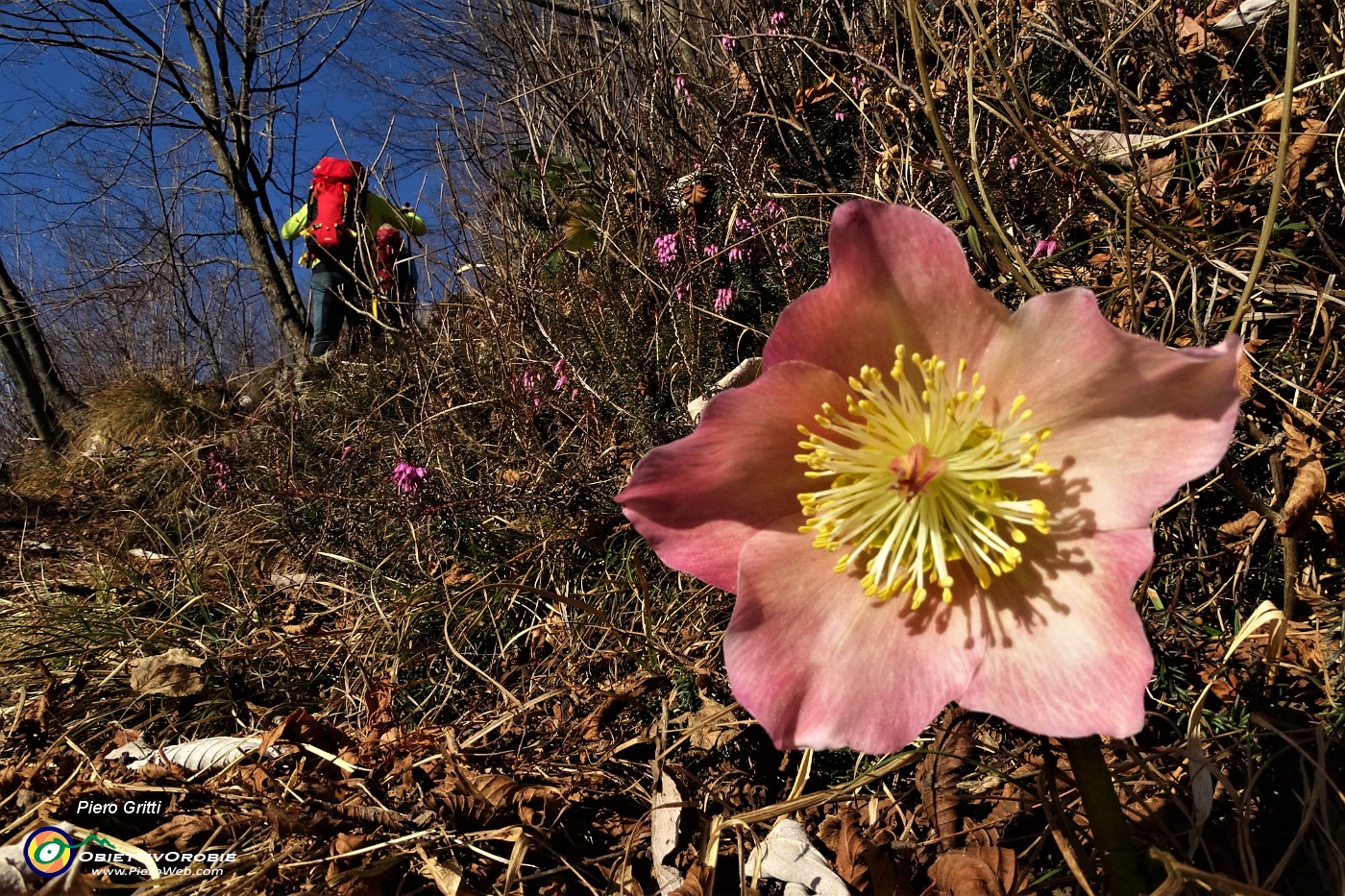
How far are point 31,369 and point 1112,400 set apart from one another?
811cm

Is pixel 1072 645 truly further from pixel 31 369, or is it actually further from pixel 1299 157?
pixel 31 369

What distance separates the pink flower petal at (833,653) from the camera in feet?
1.99

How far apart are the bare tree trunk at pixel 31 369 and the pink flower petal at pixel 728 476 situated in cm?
700

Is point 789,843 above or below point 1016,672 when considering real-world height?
below

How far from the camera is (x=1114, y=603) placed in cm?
58

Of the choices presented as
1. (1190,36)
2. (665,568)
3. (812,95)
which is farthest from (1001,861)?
(812,95)

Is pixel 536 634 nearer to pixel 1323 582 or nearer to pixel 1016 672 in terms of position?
pixel 1016 672

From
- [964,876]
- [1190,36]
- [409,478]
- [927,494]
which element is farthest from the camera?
[409,478]

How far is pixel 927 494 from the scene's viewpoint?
70 centimetres


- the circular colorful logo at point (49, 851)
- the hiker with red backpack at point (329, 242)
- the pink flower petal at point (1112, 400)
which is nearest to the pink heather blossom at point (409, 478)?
the circular colorful logo at point (49, 851)

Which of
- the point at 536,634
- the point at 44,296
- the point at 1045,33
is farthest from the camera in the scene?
the point at 44,296

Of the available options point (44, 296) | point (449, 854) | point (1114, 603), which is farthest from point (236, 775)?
point (44, 296)

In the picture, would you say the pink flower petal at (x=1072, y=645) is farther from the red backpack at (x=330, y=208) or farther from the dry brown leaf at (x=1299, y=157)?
the red backpack at (x=330, y=208)

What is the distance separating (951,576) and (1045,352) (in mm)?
208
